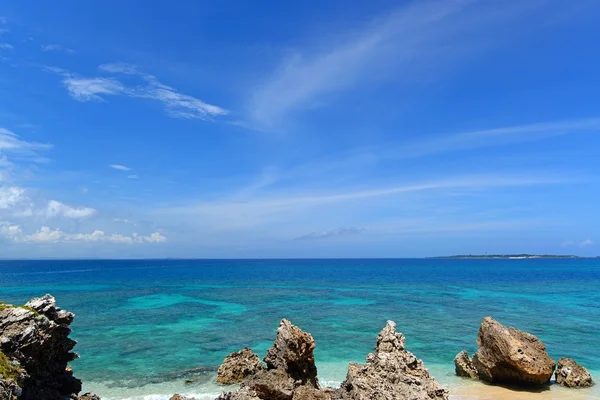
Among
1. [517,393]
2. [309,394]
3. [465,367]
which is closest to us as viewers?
[309,394]

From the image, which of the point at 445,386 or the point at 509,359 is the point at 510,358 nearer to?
the point at 509,359

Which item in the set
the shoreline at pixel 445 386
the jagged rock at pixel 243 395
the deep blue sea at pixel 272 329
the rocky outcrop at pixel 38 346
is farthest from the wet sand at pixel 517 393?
the rocky outcrop at pixel 38 346

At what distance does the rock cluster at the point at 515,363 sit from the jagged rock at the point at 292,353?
9540mm

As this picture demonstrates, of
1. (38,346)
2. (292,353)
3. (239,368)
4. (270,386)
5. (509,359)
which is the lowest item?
(239,368)

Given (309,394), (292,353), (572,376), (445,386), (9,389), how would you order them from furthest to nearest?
(445,386) → (572,376) → (292,353) → (309,394) → (9,389)

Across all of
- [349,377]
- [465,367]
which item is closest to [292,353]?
[349,377]

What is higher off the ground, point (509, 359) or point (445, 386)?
point (509, 359)

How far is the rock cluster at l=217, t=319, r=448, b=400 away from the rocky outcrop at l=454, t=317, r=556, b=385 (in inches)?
304

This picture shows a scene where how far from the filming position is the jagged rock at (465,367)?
20.5 m

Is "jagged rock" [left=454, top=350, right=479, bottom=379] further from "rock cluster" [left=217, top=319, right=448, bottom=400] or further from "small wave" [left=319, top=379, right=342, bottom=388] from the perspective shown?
"rock cluster" [left=217, top=319, right=448, bottom=400]

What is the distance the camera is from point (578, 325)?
3766cm

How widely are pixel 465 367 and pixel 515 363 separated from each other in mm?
3026

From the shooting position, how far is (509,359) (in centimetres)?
1856

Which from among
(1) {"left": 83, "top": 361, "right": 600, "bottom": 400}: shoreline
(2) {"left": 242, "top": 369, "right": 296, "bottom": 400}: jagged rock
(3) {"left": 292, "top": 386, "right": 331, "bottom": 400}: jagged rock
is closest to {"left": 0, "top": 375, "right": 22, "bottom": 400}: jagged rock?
(2) {"left": 242, "top": 369, "right": 296, "bottom": 400}: jagged rock
